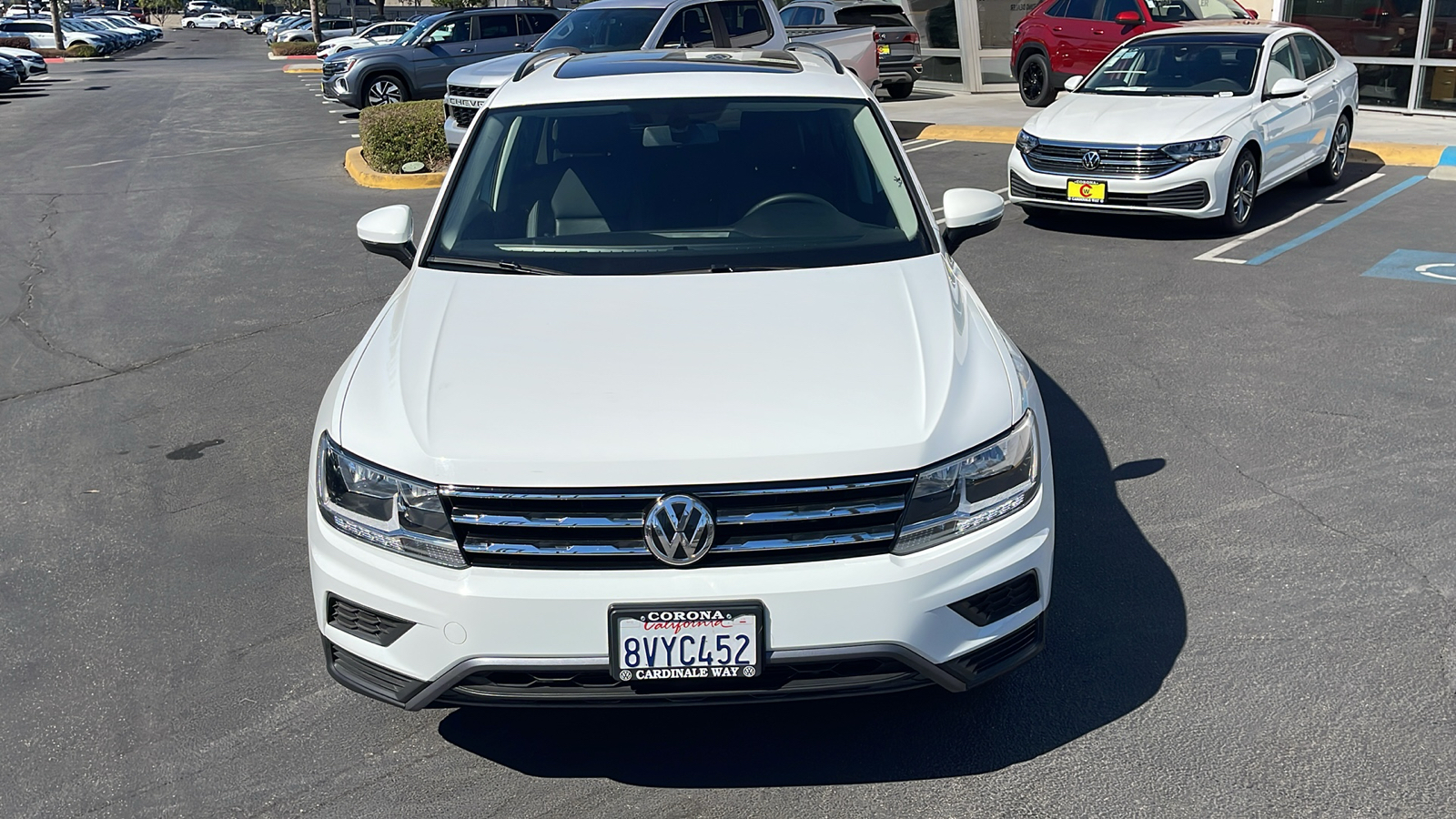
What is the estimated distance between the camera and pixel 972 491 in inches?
122

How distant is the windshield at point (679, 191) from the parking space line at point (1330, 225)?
5.97 meters

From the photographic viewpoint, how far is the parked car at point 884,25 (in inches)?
827

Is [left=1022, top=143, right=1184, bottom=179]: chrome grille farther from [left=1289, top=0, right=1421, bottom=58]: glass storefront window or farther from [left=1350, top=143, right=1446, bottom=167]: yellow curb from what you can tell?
[left=1289, top=0, right=1421, bottom=58]: glass storefront window

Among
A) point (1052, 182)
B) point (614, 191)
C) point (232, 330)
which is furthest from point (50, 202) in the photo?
point (614, 191)

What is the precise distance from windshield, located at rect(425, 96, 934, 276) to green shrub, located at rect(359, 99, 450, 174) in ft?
34.1

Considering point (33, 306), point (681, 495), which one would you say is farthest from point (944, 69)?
point (681, 495)

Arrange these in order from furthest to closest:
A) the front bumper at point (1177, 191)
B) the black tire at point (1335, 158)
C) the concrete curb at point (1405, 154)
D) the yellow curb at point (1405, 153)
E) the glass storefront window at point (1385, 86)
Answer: the glass storefront window at point (1385, 86) < the yellow curb at point (1405, 153) < the concrete curb at point (1405, 154) < the black tire at point (1335, 158) < the front bumper at point (1177, 191)

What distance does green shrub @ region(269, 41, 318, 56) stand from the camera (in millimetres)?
50250

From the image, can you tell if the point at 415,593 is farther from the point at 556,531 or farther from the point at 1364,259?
the point at 1364,259

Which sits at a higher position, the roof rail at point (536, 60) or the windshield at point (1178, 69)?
the roof rail at point (536, 60)

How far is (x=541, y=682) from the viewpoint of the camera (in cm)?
305

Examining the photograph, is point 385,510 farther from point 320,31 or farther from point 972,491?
point 320,31

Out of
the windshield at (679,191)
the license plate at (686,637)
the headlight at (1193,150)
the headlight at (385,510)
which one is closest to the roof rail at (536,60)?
the windshield at (679,191)

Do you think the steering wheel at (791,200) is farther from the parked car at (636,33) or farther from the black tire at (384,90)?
the black tire at (384,90)
